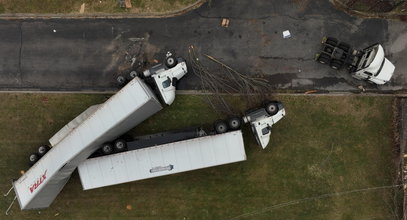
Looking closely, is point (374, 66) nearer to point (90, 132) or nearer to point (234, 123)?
point (234, 123)

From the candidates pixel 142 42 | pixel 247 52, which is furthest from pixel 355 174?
pixel 142 42

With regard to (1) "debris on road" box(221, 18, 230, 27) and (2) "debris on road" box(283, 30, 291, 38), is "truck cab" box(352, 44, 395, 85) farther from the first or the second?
(1) "debris on road" box(221, 18, 230, 27)

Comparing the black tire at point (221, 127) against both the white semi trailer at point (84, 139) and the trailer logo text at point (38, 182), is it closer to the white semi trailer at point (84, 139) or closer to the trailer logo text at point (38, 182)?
the white semi trailer at point (84, 139)

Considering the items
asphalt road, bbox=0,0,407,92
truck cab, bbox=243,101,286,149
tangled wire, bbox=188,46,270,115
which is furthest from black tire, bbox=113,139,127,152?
truck cab, bbox=243,101,286,149

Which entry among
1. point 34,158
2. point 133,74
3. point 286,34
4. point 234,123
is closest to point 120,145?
point 133,74

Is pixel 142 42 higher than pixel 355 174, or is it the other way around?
pixel 142 42

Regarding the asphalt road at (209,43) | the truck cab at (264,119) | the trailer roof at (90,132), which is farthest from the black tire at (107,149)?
the truck cab at (264,119)

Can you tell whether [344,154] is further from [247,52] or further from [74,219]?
[74,219]
